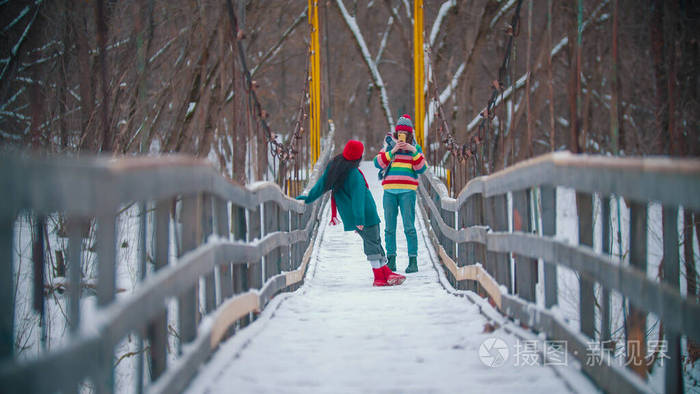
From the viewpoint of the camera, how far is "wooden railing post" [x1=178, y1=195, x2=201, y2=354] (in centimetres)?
305

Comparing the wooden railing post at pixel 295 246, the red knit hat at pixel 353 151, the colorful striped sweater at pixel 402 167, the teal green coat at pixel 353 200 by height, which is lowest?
the wooden railing post at pixel 295 246

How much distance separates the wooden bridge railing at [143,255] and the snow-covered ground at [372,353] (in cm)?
16

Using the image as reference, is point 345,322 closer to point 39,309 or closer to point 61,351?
point 61,351

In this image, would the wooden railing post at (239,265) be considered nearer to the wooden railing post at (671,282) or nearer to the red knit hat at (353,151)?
the wooden railing post at (671,282)

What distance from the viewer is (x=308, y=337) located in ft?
14.0

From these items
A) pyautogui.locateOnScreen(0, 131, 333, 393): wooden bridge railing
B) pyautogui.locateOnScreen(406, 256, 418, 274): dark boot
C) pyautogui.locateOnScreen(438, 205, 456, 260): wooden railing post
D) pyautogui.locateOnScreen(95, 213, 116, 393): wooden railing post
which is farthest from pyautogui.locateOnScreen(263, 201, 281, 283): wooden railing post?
pyautogui.locateOnScreen(95, 213, 116, 393): wooden railing post

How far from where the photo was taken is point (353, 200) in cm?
745

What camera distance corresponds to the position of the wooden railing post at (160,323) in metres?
2.79

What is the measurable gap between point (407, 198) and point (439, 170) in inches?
177

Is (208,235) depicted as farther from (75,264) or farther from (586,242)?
(586,242)

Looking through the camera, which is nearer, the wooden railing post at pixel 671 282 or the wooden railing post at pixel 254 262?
the wooden railing post at pixel 671 282

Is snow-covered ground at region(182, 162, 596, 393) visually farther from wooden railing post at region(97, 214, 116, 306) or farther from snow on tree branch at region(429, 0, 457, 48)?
snow on tree branch at region(429, 0, 457, 48)

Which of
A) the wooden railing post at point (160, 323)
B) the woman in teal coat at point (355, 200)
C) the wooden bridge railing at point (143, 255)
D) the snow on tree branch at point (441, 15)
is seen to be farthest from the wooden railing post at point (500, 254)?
the snow on tree branch at point (441, 15)

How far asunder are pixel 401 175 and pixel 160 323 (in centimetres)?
548
